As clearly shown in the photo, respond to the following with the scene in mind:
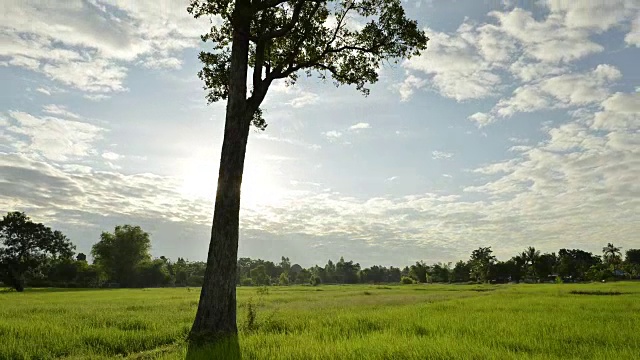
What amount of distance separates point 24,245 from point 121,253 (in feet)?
77.2

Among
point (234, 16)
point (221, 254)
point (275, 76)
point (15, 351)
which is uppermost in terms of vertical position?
point (234, 16)

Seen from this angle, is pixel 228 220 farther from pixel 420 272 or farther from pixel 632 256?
pixel 632 256

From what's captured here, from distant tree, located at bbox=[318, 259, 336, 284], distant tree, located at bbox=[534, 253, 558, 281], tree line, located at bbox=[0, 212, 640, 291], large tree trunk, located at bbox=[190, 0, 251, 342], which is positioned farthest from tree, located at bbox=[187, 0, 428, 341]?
distant tree, located at bbox=[318, 259, 336, 284]

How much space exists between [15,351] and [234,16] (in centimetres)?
1012

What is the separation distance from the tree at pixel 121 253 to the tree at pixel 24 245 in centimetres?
1252

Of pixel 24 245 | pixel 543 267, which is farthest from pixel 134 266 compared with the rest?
pixel 543 267

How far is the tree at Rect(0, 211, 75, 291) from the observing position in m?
67.1

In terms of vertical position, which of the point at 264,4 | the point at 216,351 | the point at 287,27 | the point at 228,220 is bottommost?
the point at 216,351

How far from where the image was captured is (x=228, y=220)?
11164 millimetres

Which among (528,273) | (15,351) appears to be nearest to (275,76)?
(15,351)

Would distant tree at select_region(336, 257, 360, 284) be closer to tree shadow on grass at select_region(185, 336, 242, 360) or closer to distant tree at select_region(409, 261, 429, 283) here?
distant tree at select_region(409, 261, 429, 283)

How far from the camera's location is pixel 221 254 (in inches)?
433

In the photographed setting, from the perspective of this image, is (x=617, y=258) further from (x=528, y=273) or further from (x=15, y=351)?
(x=15, y=351)

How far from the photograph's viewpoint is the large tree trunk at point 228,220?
1067cm
